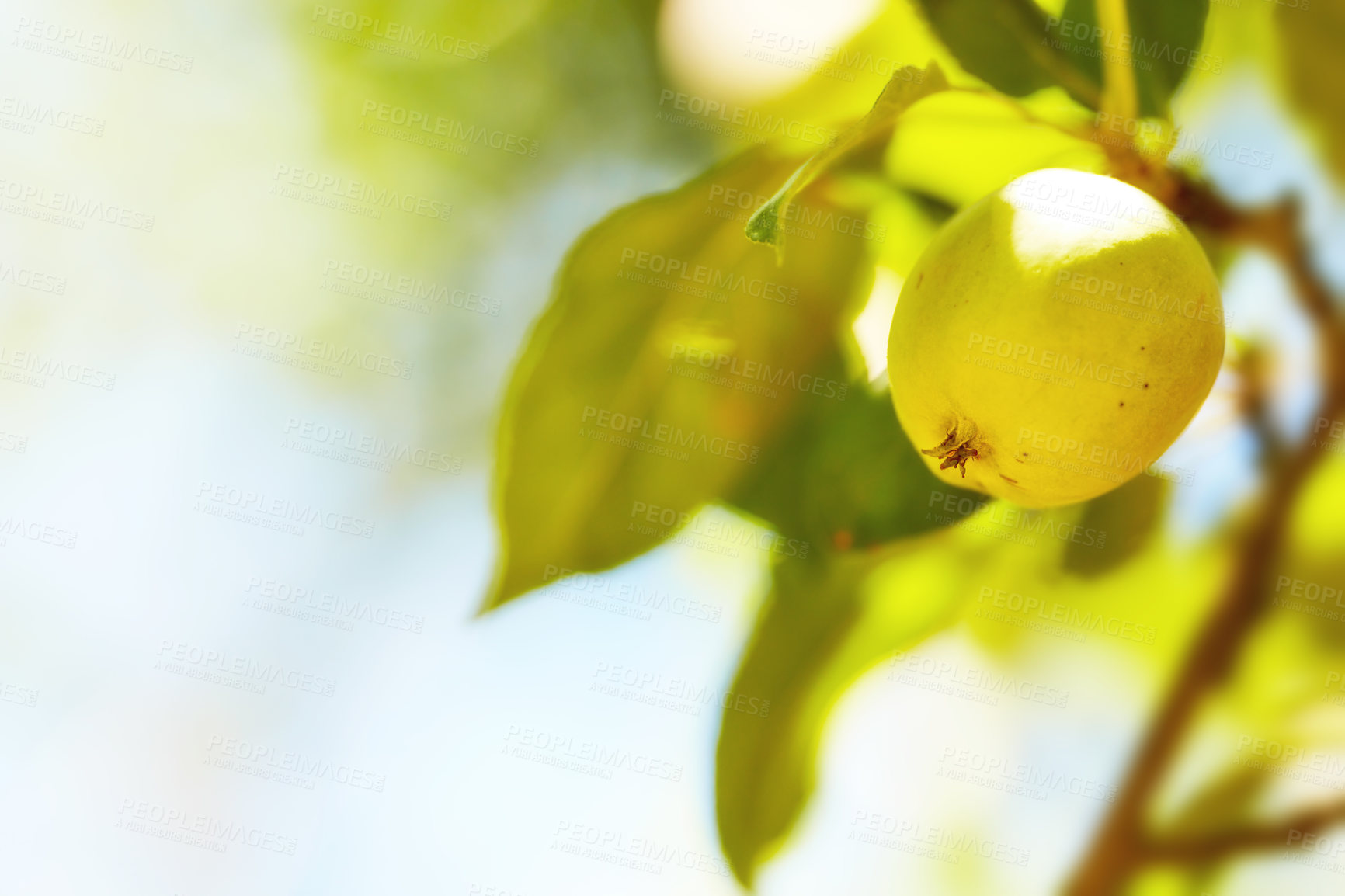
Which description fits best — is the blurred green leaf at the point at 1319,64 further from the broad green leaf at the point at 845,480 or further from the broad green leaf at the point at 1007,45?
the broad green leaf at the point at 845,480

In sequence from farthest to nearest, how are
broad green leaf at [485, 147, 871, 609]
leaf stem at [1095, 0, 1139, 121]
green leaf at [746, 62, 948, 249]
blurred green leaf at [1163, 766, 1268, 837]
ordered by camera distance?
blurred green leaf at [1163, 766, 1268, 837] → broad green leaf at [485, 147, 871, 609] → leaf stem at [1095, 0, 1139, 121] → green leaf at [746, 62, 948, 249]

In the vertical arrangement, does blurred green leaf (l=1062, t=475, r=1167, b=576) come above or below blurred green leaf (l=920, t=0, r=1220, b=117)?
below

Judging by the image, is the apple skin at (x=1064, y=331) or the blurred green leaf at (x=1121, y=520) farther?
the blurred green leaf at (x=1121, y=520)

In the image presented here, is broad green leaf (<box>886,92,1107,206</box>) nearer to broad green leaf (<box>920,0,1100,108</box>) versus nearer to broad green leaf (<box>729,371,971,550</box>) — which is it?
broad green leaf (<box>920,0,1100,108</box>)

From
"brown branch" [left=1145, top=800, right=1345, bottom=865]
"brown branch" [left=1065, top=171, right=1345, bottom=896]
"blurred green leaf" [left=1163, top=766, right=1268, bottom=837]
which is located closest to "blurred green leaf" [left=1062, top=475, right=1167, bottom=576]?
"brown branch" [left=1065, top=171, right=1345, bottom=896]

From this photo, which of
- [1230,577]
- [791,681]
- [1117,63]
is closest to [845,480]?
[791,681]

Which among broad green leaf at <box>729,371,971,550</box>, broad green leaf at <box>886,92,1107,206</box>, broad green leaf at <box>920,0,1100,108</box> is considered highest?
broad green leaf at <box>920,0,1100,108</box>

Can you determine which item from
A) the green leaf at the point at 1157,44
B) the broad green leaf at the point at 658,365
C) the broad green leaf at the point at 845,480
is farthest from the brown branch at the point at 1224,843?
the green leaf at the point at 1157,44
